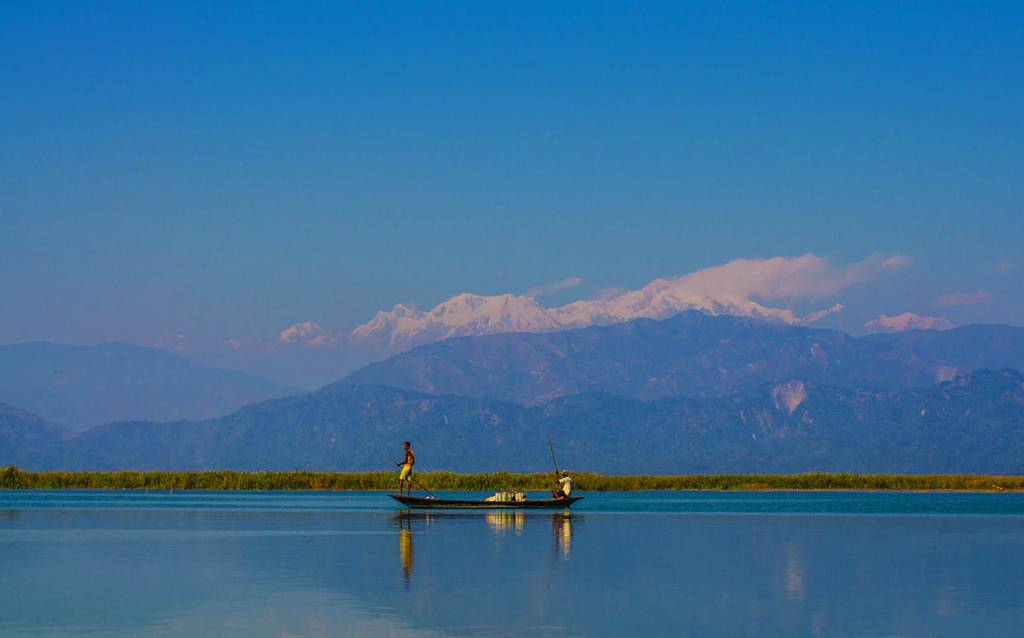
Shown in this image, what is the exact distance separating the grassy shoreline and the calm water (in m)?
46.7

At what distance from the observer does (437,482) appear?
4444 inches

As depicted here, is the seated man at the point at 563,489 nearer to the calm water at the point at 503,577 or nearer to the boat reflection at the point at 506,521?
the boat reflection at the point at 506,521

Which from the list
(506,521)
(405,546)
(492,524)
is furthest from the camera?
(506,521)

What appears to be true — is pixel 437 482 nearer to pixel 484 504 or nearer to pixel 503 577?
pixel 484 504

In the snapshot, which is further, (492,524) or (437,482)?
(437,482)

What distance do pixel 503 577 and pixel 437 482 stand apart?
75.1m

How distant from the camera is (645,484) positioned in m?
123

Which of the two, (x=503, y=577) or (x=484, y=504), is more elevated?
(x=484, y=504)

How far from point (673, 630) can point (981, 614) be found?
7193mm

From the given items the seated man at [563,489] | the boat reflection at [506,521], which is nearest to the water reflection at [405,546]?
the boat reflection at [506,521]

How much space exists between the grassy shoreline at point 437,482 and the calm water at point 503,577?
46.7 m

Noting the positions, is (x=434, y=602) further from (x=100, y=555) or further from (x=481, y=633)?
(x=100, y=555)

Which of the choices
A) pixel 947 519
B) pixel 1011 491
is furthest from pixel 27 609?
pixel 1011 491

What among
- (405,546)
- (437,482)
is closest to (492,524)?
(405,546)
